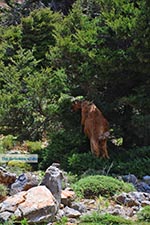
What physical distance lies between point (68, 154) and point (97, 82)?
1.31 metres

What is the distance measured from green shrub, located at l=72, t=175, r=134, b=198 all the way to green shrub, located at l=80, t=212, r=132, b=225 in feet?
2.88

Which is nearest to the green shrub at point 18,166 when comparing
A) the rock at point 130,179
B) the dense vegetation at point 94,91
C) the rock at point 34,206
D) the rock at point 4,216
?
the dense vegetation at point 94,91

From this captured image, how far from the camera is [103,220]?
145 inches

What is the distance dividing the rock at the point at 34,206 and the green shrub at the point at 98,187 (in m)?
0.91

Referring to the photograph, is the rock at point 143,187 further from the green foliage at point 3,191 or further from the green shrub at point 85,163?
the green foliage at point 3,191

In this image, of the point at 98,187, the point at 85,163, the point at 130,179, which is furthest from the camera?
the point at 85,163

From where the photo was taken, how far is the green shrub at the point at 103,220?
3.68 m

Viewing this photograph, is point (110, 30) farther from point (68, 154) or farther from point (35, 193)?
point (35, 193)

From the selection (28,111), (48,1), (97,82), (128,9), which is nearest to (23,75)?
(28,111)

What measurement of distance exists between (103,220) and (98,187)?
1.09 m

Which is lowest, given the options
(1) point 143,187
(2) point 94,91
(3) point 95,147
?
(1) point 143,187

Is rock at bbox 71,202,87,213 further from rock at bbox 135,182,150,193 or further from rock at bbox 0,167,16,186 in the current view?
rock at bbox 135,182,150,193

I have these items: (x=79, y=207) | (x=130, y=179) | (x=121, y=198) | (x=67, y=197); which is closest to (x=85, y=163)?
(x=130, y=179)

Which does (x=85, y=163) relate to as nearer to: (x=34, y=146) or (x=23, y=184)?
(x=34, y=146)
